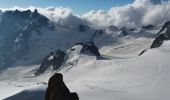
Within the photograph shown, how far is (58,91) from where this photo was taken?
2180 centimetres

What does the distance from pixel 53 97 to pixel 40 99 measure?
107ft

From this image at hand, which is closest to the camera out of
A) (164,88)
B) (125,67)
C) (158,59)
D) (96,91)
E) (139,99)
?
(139,99)

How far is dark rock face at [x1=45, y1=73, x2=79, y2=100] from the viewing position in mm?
21595

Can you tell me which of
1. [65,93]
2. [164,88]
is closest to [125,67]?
[164,88]

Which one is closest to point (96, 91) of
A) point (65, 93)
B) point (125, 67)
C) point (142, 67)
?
point (65, 93)

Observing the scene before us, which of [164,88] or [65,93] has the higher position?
[65,93]

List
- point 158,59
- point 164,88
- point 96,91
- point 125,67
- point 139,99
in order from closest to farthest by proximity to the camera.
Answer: point 139,99 → point 96,91 → point 164,88 → point 158,59 → point 125,67

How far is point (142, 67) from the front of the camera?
11406 centimetres

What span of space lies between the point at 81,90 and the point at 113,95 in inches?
250

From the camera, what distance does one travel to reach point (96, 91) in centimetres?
6244

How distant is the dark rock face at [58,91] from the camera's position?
2160cm

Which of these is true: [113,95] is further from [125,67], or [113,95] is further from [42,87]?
[125,67]

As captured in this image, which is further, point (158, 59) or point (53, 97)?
point (158, 59)

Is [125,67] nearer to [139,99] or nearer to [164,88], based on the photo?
[164,88]
